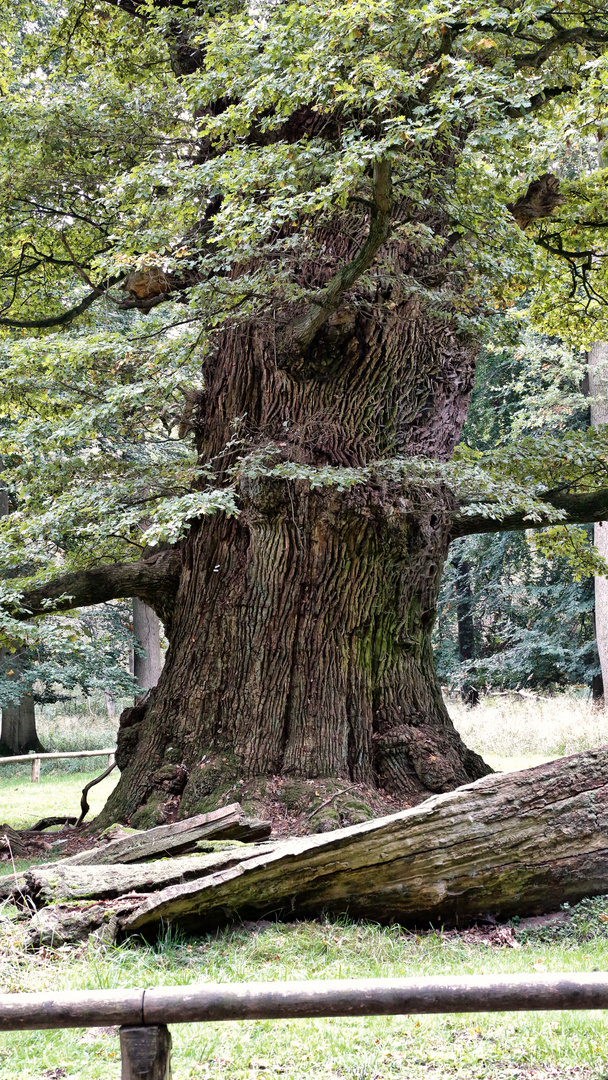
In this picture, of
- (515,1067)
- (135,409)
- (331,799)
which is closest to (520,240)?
(135,409)

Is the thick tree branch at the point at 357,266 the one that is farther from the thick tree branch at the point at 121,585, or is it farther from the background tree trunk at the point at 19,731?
the background tree trunk at the point at 19,731

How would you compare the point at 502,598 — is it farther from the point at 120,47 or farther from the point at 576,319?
the point at 120,47

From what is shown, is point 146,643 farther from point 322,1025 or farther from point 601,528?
point 322,1025

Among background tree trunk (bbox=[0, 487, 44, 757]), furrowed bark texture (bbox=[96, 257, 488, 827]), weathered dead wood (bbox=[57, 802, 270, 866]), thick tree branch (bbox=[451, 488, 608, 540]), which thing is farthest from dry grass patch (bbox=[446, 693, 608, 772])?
background tree trunk (bbox=[0, 487, 44, 757])

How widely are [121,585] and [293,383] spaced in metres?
2.60

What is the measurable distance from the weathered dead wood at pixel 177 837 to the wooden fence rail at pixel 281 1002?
3.27 meters

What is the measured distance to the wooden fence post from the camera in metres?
2.43

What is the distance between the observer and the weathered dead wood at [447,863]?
499 cm

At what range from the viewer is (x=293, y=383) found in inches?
324

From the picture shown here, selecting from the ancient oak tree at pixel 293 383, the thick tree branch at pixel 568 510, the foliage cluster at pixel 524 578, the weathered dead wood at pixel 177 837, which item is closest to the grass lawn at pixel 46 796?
the ancient oak tree at pixel 293 383

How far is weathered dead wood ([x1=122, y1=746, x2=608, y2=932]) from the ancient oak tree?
60.9 inches

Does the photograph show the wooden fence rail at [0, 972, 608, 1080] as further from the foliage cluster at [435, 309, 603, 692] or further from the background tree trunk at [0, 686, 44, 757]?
the background tree trunk at [0, 686, 44, 757]

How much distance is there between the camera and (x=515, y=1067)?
3.37 m

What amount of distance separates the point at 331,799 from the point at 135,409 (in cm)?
373
